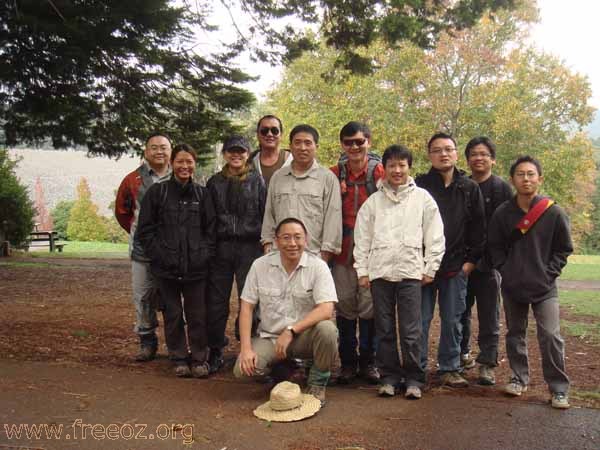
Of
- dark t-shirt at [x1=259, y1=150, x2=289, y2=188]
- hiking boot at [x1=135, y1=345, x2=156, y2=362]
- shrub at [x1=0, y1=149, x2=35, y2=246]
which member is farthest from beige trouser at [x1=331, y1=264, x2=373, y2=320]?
shrub at [x1=0, y1=149, x2=35, y2=246]

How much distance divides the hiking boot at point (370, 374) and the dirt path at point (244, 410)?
0.45 ft

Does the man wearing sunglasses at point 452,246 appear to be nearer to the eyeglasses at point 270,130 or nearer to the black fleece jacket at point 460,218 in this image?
the black fleece jacket at point 460,218

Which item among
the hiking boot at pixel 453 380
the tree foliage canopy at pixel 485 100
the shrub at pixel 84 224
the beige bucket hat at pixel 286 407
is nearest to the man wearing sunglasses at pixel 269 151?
the beige bucket hat at pixel 286 407

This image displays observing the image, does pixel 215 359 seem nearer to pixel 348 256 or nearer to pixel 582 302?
pixel 348 256

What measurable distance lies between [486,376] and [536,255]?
1119 mm

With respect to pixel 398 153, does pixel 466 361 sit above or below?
below

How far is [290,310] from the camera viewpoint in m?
4.03

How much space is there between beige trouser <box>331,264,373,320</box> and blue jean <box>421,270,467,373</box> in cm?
43

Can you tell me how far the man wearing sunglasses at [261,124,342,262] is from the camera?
429 centimetres

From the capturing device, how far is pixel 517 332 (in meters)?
4.14

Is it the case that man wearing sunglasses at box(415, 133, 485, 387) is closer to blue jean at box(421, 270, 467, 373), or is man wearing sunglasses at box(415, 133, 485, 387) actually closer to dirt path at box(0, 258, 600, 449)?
blue jean at box(421, 270, 467, 373)

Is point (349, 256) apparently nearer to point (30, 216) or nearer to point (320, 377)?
point (320, 377)

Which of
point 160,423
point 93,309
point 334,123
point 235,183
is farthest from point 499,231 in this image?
point 334,123

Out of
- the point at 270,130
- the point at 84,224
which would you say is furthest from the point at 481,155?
the point at 84,224
